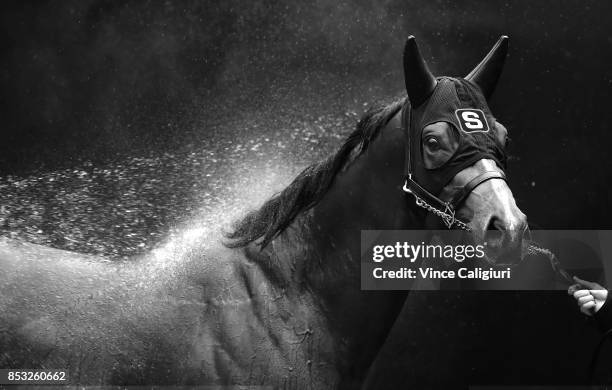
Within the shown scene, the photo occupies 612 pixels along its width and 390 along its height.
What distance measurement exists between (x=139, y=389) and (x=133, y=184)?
1.98 m

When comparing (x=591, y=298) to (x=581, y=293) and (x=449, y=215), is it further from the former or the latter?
(x=449, y=215)

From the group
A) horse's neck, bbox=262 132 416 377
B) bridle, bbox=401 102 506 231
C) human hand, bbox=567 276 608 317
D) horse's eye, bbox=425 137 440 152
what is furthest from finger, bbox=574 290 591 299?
horse's eye, bbox=425 137 440 152

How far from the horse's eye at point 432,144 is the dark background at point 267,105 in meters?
1.64

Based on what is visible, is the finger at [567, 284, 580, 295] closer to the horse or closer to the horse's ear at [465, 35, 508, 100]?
the horse

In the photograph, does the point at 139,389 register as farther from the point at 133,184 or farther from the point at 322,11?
the point at 322,11

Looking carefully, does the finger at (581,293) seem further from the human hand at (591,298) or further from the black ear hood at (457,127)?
the black ear hood at (457,127)

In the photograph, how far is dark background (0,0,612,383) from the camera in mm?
4605

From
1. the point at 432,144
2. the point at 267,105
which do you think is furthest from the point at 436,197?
the point at 267,105

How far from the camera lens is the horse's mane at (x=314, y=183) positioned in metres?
3.03

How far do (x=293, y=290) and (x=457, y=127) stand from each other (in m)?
0.91

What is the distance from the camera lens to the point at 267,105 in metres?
5.09

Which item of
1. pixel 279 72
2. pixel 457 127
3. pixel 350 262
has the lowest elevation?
pixel 350 262

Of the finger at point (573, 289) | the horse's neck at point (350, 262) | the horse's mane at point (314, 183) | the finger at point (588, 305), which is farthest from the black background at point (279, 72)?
the horse's neck at point (350, 262)

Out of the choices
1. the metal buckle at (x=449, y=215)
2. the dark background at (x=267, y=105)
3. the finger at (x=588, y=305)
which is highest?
the dark background at (x=267, y=105)
